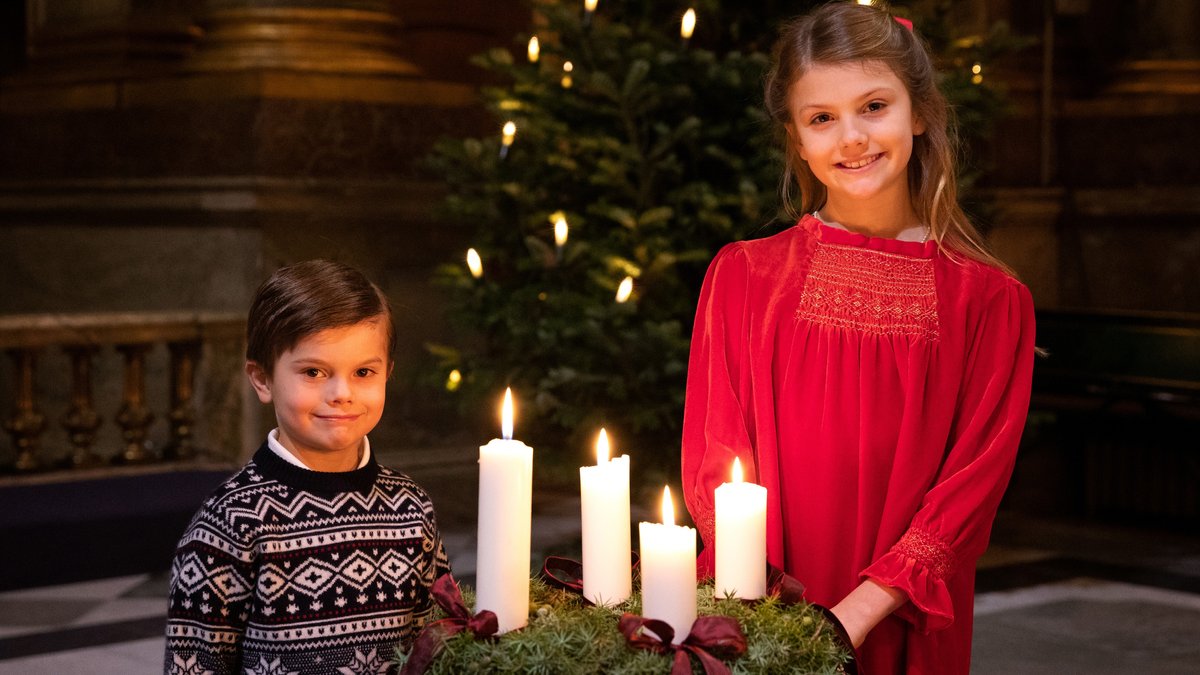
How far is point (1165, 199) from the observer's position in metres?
8.19

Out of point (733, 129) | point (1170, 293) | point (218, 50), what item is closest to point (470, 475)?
point (218, 50)

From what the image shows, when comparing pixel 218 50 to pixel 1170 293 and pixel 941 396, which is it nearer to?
pixel 1170 293

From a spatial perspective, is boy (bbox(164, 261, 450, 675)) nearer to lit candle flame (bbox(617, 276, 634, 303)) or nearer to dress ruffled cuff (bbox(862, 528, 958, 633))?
dress ruffled cuff (bbox(862, 528, 958, 633))

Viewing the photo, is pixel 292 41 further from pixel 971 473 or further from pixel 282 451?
pixel 971 473

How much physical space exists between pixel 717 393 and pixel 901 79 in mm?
524

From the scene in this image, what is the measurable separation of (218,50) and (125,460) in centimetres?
207

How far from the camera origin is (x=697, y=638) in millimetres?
1672

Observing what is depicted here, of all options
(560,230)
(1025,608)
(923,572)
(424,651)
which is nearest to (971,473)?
(923,572)

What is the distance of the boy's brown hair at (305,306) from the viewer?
214 cm

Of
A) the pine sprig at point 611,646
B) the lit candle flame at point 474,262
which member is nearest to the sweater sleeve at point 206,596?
the pine sprig at point 611,646

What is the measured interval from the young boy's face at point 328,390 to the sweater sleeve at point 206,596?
0.53ft

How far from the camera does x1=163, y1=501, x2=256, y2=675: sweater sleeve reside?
209cm

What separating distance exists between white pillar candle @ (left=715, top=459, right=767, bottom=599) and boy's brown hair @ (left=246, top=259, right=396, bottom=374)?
611 millimetres

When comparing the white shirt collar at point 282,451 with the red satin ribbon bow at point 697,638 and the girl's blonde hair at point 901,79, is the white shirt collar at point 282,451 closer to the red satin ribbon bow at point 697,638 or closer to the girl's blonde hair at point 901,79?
the red satin ribbon bow at point 697,638
